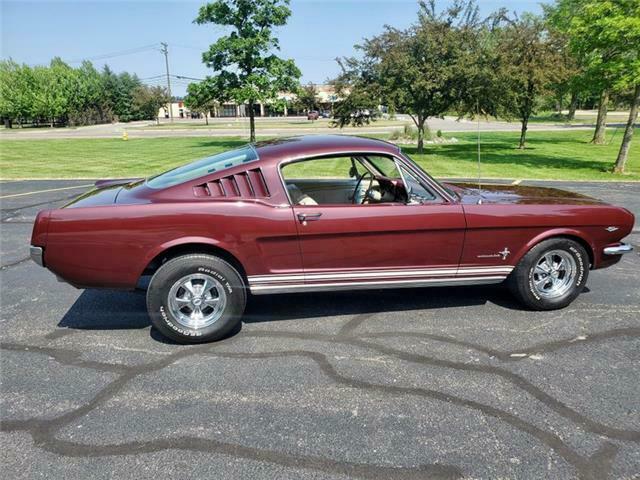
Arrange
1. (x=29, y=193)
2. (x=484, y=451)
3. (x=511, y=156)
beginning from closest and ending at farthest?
(x=484, y=451), (x=29, y=193), (x=511, y=156)

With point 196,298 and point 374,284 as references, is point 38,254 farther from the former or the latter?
point 374,284

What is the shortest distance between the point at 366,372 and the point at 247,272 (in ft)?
4.07

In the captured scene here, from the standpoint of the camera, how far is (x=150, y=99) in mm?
69125

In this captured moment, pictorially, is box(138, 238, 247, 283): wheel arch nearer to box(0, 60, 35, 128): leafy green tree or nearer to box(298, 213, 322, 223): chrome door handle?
box(298, 213, 322, 223): chrome door handle

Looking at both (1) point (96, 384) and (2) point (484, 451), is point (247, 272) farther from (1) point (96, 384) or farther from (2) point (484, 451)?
(2) point (484, 451)

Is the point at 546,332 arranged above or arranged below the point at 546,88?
below

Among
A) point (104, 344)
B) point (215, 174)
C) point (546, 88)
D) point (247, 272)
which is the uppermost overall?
point (546, 88)

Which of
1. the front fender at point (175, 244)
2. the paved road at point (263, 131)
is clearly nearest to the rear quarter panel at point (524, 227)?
the front fender at point (175, 244)

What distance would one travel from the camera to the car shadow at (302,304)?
13.6 feet

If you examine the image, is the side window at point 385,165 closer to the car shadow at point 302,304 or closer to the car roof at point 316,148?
the car roof at point 316,148

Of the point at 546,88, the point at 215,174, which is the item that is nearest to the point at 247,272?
the point at 215,174

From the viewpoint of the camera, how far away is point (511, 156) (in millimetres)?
18844

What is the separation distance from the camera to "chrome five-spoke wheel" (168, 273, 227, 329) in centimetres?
363

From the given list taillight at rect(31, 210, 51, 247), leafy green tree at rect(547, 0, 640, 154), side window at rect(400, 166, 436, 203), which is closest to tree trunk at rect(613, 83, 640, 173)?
leafy green tree at rect(547, 0, 640, 154)
